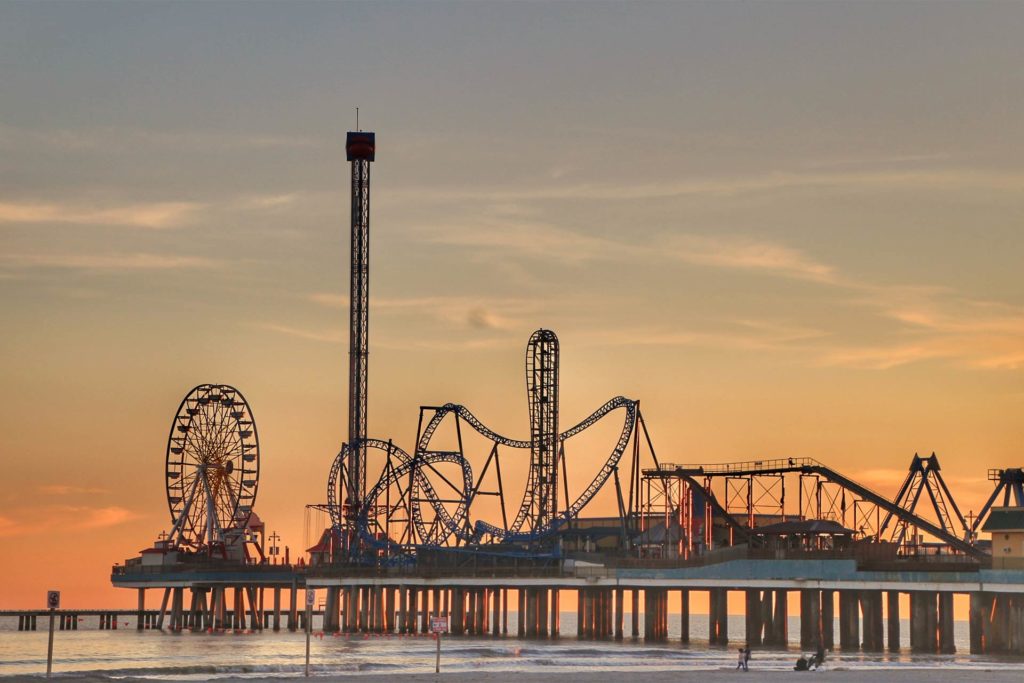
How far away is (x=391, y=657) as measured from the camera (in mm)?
92312

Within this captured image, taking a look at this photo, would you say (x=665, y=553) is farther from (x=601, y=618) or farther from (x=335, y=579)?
(x=335, y=579)

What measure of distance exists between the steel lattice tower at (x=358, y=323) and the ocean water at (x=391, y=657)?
20630 mm

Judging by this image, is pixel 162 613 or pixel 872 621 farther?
pixel 162 613

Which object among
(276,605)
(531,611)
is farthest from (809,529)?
(276,605)

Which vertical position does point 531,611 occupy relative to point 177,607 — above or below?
above

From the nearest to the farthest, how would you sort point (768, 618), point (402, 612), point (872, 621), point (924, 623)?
1. point (924, 623)
2. point (872, 621)
3. point (768, 618)
4. point (402, 612)

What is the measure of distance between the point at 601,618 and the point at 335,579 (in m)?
25.3

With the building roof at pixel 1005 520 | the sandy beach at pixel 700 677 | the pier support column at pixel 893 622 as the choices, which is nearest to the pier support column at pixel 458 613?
the pier support column at pixel 893 622

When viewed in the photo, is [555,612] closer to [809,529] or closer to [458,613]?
[458,613]

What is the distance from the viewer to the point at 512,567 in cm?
12206

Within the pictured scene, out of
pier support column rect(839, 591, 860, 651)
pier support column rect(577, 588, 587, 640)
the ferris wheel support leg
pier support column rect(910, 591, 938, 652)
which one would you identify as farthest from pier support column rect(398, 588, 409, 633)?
pier support column rect(910, 591, 938, 652)

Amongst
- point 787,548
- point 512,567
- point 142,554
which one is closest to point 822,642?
point 787,548

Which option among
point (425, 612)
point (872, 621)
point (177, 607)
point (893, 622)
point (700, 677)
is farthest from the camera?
point (177, 607)

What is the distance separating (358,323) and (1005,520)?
71595 millimetres
